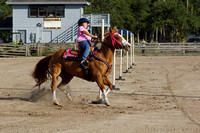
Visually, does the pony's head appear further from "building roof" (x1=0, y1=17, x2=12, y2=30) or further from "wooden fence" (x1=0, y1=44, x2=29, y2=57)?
"building roof" (x1=0, y1=17, x2=12, y2=30)

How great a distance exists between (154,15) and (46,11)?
54.7 feet

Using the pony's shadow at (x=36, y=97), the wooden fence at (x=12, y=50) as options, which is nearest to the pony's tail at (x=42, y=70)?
the pony's shadow at (x=36, y=97)

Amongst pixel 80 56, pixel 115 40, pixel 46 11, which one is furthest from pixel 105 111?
pixel 46 11

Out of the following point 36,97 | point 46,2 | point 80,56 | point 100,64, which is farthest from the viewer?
point 46,2

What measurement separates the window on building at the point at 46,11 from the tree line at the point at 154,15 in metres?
9.34

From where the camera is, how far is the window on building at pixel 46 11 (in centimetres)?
4397

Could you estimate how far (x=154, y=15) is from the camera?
51625 millimetres

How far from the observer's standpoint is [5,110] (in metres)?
8.66

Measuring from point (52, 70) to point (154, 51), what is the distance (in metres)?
30.5

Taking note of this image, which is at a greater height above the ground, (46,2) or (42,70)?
(46,2)

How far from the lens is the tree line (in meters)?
49.4

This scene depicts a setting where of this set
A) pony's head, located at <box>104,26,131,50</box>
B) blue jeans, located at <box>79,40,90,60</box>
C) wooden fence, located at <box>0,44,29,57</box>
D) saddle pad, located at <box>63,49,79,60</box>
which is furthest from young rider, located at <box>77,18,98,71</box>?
wooden fence, located at <box>0,44,29,57</box>

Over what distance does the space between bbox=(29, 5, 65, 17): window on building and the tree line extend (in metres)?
9.34

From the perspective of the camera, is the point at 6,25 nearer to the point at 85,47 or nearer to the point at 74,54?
the point at 74,54
